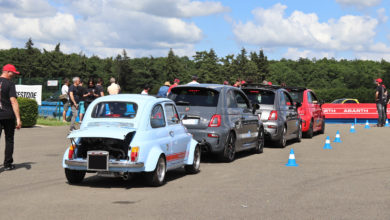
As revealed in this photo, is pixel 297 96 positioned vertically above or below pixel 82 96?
above

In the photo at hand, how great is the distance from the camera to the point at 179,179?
1034 cm

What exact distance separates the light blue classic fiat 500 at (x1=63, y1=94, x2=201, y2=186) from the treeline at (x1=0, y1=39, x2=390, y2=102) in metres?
93.5

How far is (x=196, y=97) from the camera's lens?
13.3 meters

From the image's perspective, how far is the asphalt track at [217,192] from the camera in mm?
7105

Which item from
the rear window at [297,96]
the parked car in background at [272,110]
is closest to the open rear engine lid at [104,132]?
the parked car in background at [272,110]

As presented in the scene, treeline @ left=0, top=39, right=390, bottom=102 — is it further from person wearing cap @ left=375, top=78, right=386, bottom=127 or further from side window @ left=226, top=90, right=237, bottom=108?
side window @ left=226, top=90, right=237, bottom=108

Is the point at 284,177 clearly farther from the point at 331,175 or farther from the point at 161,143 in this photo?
the point at 161,143

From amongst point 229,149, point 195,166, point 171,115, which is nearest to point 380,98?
point 229,149

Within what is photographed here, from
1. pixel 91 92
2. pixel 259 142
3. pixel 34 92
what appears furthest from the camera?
pixel 34 92

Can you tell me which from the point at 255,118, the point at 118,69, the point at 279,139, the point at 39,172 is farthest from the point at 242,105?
the point at 118,69

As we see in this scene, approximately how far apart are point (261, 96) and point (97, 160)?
9.19 m

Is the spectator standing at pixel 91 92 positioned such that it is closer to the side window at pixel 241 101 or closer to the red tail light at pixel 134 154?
the side window at pixel 241 101

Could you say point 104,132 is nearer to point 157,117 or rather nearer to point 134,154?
point 134,154

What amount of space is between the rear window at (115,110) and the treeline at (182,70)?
307ft
